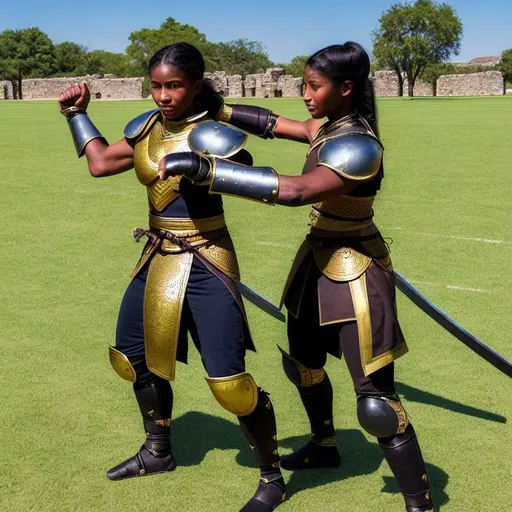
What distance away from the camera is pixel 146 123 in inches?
143

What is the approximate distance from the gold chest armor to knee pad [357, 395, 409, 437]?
113 centimetres

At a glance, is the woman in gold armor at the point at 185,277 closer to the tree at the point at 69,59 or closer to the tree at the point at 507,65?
the tree at the point at 507,65

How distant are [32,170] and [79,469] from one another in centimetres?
925

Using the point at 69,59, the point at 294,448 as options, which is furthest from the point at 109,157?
the point at 69,59

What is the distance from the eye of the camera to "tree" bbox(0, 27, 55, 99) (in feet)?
257

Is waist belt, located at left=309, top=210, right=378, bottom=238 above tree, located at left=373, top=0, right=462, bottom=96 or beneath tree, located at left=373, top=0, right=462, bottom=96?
beneath

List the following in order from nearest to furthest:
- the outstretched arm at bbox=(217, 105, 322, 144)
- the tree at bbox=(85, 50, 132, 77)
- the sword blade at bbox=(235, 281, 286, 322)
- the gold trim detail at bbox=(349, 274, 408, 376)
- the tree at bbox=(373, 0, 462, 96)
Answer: the gold trim detail at bbox=(349, 274, 408, 376) → the sword blade at bbox=(235, 281, 286, 322) → the outstretched arm at bbox=(217, 105, 322, 144) → the tree at bbox=(373, 0, 462, 96) → the tree at bbox=(85, 50, 132, 77)

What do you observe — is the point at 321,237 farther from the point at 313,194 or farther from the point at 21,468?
the point at 21,468

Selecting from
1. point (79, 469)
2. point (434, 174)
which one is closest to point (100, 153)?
point (79, 469)

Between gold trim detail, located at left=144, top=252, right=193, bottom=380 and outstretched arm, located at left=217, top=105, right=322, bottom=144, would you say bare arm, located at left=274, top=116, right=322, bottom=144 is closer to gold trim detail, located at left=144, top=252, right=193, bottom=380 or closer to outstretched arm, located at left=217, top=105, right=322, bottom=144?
outstretched arm, located at left=217, top=105, right=322, bottom=144

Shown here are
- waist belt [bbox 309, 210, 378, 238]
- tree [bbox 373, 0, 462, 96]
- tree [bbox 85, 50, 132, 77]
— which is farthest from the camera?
tree [bbox 85, 50, 132, 77]

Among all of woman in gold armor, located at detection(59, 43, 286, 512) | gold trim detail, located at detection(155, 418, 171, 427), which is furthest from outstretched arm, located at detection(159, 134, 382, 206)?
gold trim detail, located at detection(155, 418, 171, 427)

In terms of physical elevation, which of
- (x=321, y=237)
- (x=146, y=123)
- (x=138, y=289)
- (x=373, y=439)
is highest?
(x=146, y=123)

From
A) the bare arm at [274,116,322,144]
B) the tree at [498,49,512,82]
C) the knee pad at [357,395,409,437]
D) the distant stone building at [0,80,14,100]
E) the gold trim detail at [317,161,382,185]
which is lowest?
the knee pad at [357,395,409,437]
